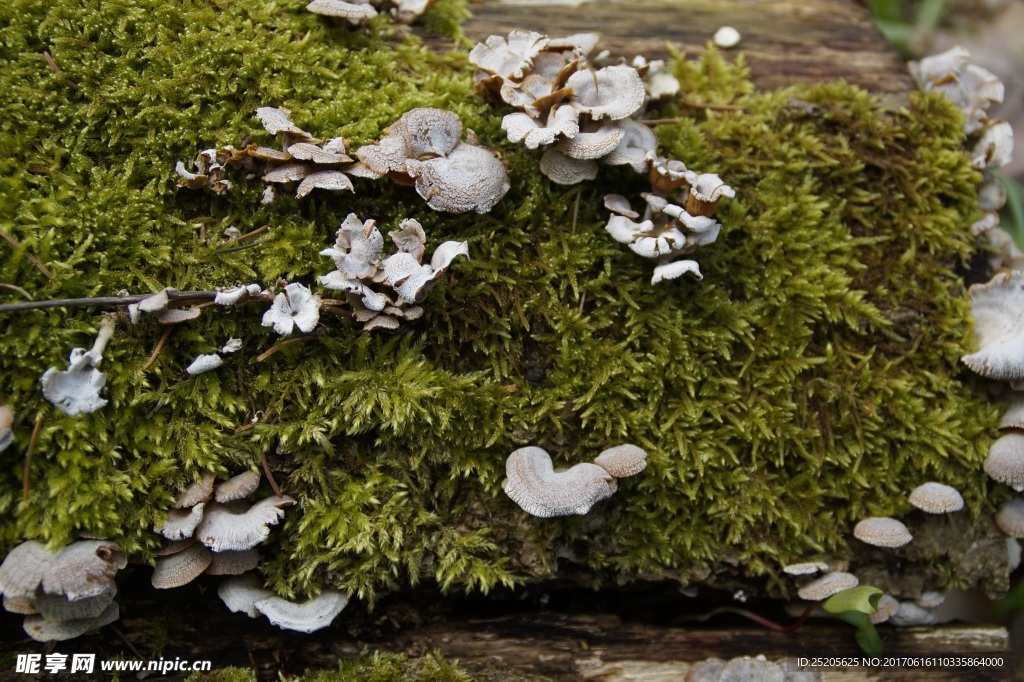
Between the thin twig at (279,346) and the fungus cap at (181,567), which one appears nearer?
the fungus cap at (181,567)

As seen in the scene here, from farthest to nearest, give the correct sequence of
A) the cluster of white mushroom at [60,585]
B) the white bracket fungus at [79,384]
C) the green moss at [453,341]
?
the green moss at [453,341] → the white bracket fungus at [79,384] → the cluster of white mushroom at [60,585]

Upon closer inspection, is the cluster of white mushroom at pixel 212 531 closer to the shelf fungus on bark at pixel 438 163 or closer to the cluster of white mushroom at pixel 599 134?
the shelf fungus on bark at pixel 438 163

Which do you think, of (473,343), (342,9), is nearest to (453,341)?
(473,343)

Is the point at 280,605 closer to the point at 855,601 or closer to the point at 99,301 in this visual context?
the point at 99,301

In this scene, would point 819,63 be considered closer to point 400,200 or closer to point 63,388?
point 400,200

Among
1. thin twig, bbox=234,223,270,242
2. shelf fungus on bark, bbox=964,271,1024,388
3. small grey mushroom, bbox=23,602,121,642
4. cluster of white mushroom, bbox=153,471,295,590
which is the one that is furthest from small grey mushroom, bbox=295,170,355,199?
shelf fungus on bark, bbox=964,271,1024,388

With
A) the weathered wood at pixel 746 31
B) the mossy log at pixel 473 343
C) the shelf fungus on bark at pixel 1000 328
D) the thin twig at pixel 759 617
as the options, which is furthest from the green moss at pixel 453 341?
the weathered wood at pixel 746 31
